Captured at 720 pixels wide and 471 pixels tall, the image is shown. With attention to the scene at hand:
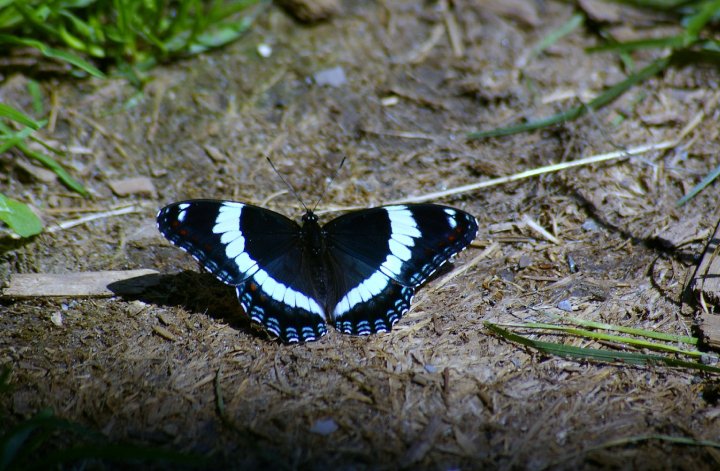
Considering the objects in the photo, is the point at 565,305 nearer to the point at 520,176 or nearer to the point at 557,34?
the point at 520,176

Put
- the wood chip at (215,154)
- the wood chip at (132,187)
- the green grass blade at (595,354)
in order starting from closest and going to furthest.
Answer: the green grass blade at (595,354) < the wood chip at (132,187) < the wood chip at (215,154)

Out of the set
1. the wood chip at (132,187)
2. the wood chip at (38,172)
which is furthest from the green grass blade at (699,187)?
the wood chip at (38,172)

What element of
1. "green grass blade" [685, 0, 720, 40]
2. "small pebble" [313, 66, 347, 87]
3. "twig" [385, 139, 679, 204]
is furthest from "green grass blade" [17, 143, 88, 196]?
"green grass blade" [685, 0, 720, 40]

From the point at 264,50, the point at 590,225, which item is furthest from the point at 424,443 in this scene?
the point at 264,50

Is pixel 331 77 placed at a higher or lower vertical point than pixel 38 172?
higher

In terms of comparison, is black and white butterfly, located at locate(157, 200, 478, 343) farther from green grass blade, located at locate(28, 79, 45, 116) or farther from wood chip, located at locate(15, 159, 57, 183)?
green grass blade, located at locate(28, 79, 45, 116)

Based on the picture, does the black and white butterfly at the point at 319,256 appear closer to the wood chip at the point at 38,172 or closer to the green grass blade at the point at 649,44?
the wood chip at the point at 38,172

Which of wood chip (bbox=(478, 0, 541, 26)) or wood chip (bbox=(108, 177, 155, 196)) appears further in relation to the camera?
wood chip (bbox=(478, 0, 541, 26))
